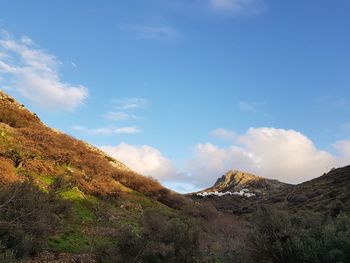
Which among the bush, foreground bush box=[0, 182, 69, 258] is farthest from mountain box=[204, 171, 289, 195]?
foreground bush box=[0, 182, 69, 258]

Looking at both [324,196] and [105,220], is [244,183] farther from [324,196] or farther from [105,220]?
[105,220]

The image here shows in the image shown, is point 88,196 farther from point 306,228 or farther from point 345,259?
point 345,259

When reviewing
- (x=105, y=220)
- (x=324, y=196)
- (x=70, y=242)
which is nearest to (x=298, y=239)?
(x=70, y=242)

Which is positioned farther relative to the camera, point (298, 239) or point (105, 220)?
point (105, 220)

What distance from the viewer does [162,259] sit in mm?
16281

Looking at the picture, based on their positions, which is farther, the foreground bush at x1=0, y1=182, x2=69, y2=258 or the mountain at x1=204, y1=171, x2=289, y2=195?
the mountain at x1=204, y1=171, x2=289, y2=195

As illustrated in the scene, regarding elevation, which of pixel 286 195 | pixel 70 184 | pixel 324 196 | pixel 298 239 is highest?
pixel 286 195

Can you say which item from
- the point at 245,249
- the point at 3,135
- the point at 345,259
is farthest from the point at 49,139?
the point at 345,259

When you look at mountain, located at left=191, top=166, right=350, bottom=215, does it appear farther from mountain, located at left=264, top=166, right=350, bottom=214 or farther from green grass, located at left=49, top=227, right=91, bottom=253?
green grass, located at left=49, top=227, right=91, bottom=253

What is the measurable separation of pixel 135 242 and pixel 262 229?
4.56 meters

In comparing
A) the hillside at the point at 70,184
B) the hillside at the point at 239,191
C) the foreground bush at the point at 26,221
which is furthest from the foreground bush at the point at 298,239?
the hillside at the point at 239,191

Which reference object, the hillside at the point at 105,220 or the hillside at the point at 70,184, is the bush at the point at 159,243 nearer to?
the hillside at the point at 105,220

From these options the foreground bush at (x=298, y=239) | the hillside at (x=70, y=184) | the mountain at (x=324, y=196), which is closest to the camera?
the foreground bush at (x=298, y=239)

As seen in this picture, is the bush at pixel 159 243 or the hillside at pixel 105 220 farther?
the bush at pixel 159 243
